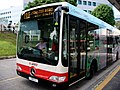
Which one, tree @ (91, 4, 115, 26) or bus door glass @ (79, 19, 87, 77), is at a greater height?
tree @ (91, 4, 115, 26)

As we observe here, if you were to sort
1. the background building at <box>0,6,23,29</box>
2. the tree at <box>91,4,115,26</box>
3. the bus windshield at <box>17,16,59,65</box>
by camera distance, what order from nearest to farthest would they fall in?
the bus windshield at <box>17,16,59,65</box>
the tree at <box>91,4,115,26</box>
the background building at <box>0,6,23,29</box>

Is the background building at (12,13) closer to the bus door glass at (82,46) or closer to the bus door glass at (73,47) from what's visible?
the bus door glass at (82,46)

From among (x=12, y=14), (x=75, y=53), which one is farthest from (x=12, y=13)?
(x=75, y=53)

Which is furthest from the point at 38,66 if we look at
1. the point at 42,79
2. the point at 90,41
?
the point at 90,41

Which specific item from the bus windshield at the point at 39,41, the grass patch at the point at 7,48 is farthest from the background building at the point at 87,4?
the bus windshield at the point at 39,41

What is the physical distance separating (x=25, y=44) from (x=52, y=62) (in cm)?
145

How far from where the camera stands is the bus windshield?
5988 mm

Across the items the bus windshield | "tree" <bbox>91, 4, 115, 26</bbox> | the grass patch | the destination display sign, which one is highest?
"tree" <bbox>91, 4, 115, 26</bbox>

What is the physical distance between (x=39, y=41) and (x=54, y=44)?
0.65m

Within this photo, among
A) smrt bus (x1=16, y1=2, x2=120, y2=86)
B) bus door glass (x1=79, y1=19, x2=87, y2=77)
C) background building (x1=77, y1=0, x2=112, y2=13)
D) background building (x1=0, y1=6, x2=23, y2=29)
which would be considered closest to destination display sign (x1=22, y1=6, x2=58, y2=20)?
smrt bus (x1=16, y1=2, x2=120, y2=86)

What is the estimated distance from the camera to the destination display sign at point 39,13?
244 inches

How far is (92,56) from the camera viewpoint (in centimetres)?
846

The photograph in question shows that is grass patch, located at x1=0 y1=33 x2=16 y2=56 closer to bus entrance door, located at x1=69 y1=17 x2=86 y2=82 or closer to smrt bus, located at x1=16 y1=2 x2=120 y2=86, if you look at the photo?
smrt bus, located at x1=16 y1=2 x2=120 y2=86

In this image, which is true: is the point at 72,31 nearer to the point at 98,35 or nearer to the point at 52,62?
the point at 52,62
